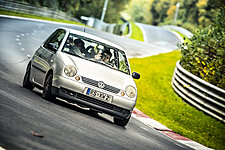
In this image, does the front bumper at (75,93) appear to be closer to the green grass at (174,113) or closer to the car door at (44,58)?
the car door at (44,58)

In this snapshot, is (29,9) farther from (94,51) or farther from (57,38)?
(94,51)

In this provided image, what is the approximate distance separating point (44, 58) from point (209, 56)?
31.1 ft

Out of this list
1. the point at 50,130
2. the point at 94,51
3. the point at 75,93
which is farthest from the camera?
the point at 94,51

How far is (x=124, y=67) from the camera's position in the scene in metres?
8.66

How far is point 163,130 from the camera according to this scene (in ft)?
33.3

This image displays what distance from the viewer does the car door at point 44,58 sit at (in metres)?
7.97

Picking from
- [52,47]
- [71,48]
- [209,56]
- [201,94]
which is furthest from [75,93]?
[209,56]

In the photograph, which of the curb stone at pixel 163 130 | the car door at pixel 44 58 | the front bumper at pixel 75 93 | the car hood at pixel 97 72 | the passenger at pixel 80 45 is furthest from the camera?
the curb stone at pixel 163 130

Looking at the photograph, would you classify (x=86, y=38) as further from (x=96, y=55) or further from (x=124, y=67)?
(x=124, y=67)

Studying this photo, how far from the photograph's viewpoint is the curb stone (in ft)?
30.9

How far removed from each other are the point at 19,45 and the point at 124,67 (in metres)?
11.1

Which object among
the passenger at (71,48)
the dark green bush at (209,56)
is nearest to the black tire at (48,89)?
the passenger at (71,48)

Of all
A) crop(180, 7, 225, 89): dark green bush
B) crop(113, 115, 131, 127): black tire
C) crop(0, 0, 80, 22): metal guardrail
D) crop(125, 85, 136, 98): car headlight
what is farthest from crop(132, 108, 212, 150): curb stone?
crop(0, 0, 80, 22): metal guardrail

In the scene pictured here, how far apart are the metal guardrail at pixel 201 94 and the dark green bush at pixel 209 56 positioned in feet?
1.84
